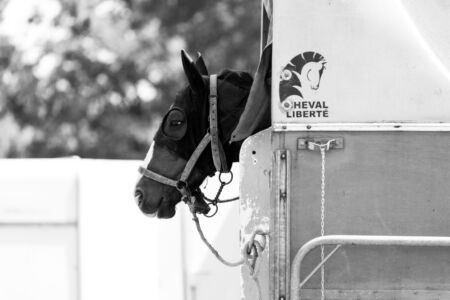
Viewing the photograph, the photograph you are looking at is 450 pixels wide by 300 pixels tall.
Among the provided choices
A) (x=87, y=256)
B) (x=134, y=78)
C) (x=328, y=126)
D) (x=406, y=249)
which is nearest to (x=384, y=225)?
(x=406, y=249)

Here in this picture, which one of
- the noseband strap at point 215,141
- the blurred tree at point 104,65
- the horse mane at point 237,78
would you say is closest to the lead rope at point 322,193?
the noseband strap at point 215,141

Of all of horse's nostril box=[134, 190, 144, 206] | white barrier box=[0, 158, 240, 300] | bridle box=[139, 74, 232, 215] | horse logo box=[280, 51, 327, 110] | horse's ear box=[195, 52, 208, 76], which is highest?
horse's ear box=[195, 52, 208, 76]

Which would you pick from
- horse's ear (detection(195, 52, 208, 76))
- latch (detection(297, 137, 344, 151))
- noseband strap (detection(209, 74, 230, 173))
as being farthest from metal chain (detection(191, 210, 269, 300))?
horse's ear (detection(195, 52, 208, 76))

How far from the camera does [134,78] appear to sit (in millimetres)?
17953

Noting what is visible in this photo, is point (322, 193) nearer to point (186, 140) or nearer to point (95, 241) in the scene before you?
point (186, 140)

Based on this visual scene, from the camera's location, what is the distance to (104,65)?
58.2ft

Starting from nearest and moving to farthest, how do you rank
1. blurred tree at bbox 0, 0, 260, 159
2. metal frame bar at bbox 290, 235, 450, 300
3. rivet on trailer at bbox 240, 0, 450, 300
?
metal frame bar at bbox 290, 235, 450, 300
rivet on trailer at bbox 240, 0, 450, 300
blurred tree at bbox 0, 0, 260, 159

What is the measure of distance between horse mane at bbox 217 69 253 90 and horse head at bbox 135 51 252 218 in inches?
0.7

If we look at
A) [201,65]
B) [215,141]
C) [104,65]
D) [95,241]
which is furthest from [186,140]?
[104,65]

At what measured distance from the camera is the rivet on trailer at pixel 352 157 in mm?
4191

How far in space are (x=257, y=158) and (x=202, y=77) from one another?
871 millimetres

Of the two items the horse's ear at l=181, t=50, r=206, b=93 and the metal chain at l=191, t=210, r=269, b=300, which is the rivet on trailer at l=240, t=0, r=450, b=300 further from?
the horse's ear at l=181, t=50, r=206, b=93

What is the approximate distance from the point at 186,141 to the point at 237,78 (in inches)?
17.2

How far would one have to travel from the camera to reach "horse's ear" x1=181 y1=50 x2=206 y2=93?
4941 millimetres
